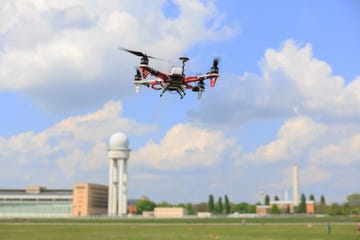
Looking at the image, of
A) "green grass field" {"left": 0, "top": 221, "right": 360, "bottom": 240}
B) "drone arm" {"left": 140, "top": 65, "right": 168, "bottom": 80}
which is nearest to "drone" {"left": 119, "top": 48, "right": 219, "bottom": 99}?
"drone arm" {"left": 140, "top": 65, "right": 168, "bottom": 80}

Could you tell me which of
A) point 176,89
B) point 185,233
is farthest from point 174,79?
point 185,233

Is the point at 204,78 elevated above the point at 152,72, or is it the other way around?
the point at 152,72

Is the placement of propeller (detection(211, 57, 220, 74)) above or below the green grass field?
above

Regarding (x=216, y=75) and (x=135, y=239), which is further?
(x=135, y=239)

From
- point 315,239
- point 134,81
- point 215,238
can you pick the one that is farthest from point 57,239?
point 134,81

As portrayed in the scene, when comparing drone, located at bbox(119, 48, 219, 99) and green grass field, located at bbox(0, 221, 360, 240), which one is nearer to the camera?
drone, located at bbox(119, 48, 219, 99)

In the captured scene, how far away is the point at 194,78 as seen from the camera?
41.5 metres

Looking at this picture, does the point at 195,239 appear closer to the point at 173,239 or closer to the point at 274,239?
the point at 173,239

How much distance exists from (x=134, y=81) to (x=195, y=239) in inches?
1717

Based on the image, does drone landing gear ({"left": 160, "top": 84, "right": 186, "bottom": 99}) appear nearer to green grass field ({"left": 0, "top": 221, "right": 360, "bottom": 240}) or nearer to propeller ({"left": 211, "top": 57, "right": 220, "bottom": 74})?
propeller ({"left": 211, "top": 57, "right": 220, "bottom": 74})

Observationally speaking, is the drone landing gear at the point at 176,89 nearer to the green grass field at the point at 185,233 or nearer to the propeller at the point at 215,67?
the propeller at the point at 215,67

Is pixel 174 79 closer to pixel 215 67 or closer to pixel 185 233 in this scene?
pixel 215 67

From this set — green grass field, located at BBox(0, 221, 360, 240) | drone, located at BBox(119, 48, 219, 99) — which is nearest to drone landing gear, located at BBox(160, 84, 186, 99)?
drone, located at BBox(119, 48, 219, 99)

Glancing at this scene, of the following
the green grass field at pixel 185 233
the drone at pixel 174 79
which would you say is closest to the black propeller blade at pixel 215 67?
the drone at pixel 174 79
